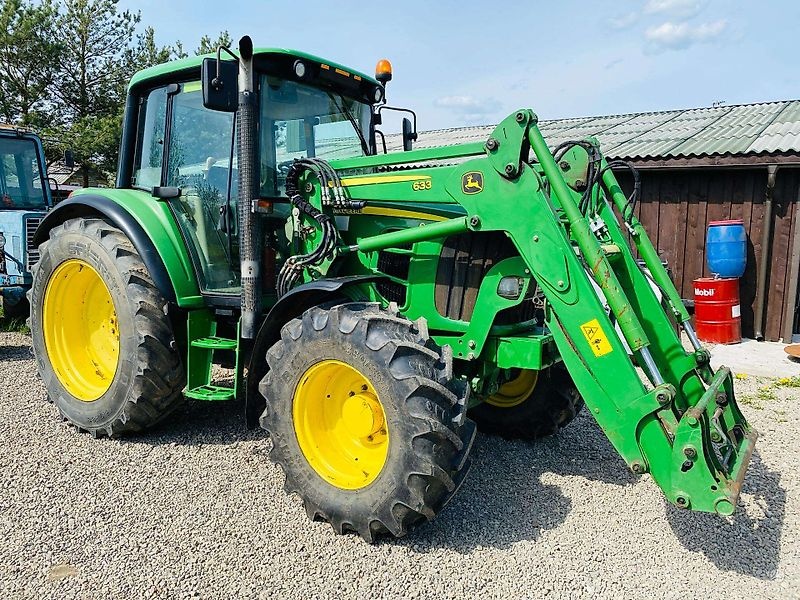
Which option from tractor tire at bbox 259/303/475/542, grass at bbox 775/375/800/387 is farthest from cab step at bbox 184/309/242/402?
grass at bbox 775/375/800/387

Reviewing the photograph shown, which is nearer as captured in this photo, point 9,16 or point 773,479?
point 773,479

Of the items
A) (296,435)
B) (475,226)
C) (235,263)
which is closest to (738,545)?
(475,226)

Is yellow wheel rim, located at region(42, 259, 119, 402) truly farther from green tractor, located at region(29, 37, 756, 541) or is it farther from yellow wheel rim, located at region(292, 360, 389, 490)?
yellow wheel rim, located at region(292, 360, 389, 490)

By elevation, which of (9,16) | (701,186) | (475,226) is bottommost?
(475,226)

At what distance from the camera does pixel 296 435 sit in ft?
10.9

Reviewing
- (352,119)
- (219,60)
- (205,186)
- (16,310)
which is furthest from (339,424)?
(16,310)

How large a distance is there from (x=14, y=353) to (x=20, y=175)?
2.62 metres

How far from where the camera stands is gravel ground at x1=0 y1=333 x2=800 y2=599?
2.78 m

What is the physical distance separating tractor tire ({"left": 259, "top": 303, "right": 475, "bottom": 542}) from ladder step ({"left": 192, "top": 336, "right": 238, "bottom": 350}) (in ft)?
2.15

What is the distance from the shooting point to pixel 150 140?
443 centimetres

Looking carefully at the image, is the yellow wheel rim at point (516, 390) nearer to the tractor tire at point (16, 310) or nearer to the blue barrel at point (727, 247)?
the blue barrel at point (727, 247)

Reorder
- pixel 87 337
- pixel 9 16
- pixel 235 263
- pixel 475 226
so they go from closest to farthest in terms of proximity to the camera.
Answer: pixel 475 226 < pixel 235 263 < pixel 87 337 < pixel 9 16

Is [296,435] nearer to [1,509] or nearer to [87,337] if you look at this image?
[1,509]

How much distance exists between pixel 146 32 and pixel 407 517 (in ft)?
71.4
